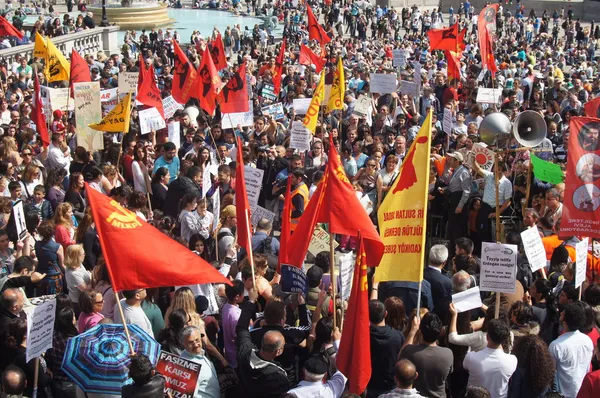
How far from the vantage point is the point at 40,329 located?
609 centimetres

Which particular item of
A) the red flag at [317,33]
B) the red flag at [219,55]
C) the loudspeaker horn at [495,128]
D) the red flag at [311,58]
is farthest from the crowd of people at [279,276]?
the red flag at [317,33]

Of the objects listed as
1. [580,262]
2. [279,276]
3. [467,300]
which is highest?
[580,262]

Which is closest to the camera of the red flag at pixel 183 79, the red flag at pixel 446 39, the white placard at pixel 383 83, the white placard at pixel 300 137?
the white placard at pixel 300 137

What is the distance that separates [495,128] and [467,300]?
153 inches

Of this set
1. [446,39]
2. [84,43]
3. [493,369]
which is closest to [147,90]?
[446,39]

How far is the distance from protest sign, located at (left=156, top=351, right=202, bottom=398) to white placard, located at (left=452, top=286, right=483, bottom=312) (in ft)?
7.02

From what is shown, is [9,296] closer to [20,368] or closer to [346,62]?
[20,368]

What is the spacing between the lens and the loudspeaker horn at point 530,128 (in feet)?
32.7

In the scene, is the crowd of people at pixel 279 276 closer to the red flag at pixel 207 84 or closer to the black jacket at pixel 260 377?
the black jacket at pixel 260 377

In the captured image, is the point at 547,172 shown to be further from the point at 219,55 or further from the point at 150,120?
the point at 219,55

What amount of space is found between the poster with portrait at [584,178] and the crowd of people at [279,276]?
0.43 metres

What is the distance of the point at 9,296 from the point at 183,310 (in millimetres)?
1419

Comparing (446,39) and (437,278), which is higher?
(446,39)

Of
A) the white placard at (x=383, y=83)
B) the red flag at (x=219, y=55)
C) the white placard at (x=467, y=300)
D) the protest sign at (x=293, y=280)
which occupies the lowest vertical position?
the protest sign at (x=293, y=280)
